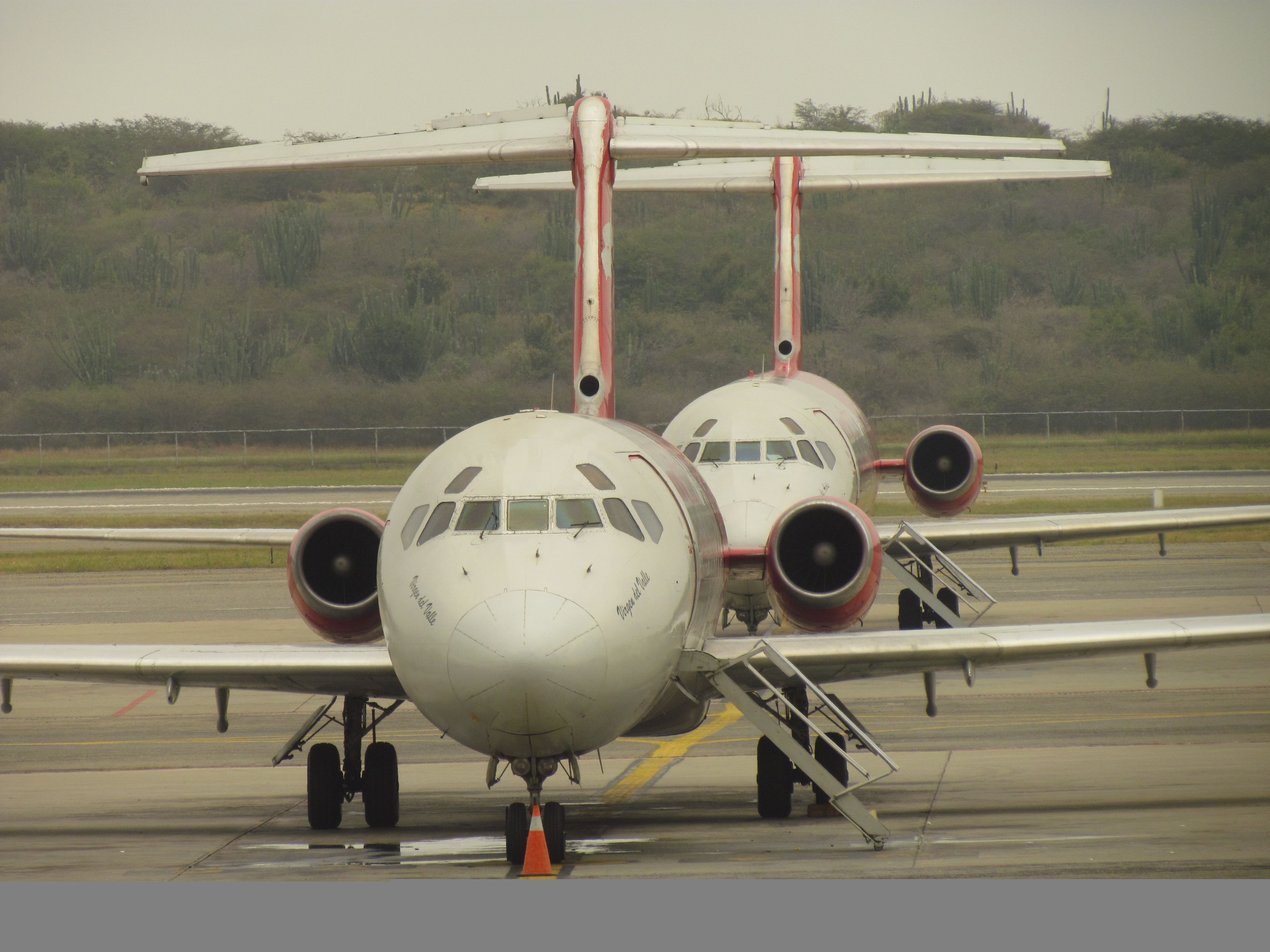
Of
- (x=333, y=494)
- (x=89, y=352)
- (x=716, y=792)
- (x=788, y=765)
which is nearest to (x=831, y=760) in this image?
(x=788, y=765)

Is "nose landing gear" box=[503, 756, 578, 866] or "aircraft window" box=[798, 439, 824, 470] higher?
"aircraft window" box=[798, 439, 824, 470]

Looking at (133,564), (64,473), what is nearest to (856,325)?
(64,473)

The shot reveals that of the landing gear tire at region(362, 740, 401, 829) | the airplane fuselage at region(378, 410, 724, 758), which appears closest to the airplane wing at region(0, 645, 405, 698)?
the landing gear tire at region(362, 740, 401, 829)

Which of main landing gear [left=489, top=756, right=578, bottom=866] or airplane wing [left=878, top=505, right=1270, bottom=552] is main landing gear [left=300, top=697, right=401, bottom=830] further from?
airplane wing [left=878, top=505, right=1270, bottom=552]

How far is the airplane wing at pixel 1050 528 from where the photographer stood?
22.9 metres

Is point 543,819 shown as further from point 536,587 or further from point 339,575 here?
point 339,575

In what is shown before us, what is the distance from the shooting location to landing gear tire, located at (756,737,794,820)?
13.5 m

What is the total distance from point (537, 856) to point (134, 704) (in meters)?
12.0

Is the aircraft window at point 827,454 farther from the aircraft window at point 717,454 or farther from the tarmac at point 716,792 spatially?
the tarmac at point 716,792

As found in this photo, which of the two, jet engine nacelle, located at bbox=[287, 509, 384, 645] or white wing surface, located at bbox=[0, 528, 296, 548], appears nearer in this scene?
jet engine nacelle, located at bbox=[287, 509, 384, 645]

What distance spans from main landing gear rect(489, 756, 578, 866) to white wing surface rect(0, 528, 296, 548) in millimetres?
9616

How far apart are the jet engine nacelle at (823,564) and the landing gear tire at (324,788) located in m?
4.38

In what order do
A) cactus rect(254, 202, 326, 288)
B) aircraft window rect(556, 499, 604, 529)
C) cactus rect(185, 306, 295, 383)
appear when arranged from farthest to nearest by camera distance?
cactus rect(254, 202, 326, 288), cactus rect(185, 306, 295, 383), aircraft window rect(556, 499, 604, 529)

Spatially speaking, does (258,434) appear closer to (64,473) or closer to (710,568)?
(64,473)
